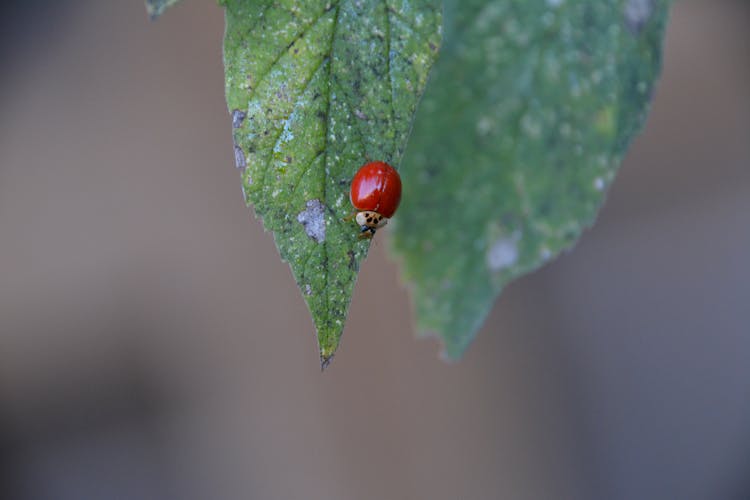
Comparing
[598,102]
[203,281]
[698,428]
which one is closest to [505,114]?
[598,102]

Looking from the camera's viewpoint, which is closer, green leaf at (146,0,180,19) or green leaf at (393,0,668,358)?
green leaf at (146,0,180,19)

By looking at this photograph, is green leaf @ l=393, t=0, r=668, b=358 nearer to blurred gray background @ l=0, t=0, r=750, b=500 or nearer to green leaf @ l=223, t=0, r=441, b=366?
green leaf @ l=223, t=0, r=441, b=366

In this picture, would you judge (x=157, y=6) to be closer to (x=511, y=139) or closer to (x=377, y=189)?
(x=377, y=189)

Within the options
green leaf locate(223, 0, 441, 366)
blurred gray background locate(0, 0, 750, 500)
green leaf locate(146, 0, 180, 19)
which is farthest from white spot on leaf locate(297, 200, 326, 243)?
blurred gray background locate(0, 0, 750, 500)

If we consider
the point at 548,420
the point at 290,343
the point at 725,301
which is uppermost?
the point at 290,343

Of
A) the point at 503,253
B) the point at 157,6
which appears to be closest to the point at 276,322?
the point at 503,253

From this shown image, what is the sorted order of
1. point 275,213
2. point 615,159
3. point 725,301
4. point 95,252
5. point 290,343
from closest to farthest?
point 275,213 → point 615,159 → point 95,252 → point 290,343 → point 725,301

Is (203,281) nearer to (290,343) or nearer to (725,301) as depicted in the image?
(290,343)
